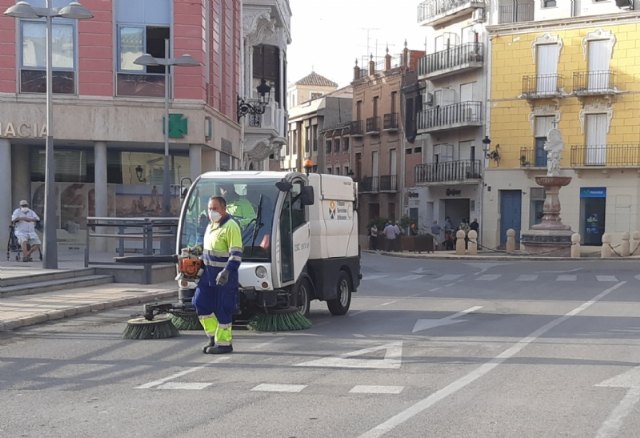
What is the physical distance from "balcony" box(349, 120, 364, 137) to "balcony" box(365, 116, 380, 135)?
4.38 ft

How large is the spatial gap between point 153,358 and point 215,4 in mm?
19912

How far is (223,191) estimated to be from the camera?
40.1 ft

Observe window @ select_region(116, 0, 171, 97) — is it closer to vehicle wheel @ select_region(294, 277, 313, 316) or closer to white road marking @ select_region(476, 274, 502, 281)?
white road marking @ select_region(476, 274, 502, 281)

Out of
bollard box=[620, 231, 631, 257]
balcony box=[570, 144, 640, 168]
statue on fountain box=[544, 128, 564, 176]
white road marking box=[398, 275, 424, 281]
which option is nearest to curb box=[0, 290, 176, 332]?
white road marking box=[398, 275, 424, 281]

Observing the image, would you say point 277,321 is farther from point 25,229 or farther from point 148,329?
point 25,229

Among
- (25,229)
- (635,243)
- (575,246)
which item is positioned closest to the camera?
(25,229)

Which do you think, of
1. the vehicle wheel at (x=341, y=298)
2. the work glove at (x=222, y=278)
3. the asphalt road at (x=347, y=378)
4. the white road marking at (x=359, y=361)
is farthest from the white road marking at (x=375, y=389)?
the vehicle wheel at (x=341, y=298)

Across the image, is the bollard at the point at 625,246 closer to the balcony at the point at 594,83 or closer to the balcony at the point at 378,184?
the balcony at the point at 594,83

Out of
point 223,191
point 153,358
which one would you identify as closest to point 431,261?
point 223,191

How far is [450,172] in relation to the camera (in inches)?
1928

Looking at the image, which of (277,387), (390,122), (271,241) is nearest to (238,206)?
(271,241)

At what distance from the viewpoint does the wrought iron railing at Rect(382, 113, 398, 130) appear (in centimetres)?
5675

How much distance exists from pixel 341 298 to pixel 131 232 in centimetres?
677

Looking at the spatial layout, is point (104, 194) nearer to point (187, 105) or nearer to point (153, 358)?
point (187, 105)
